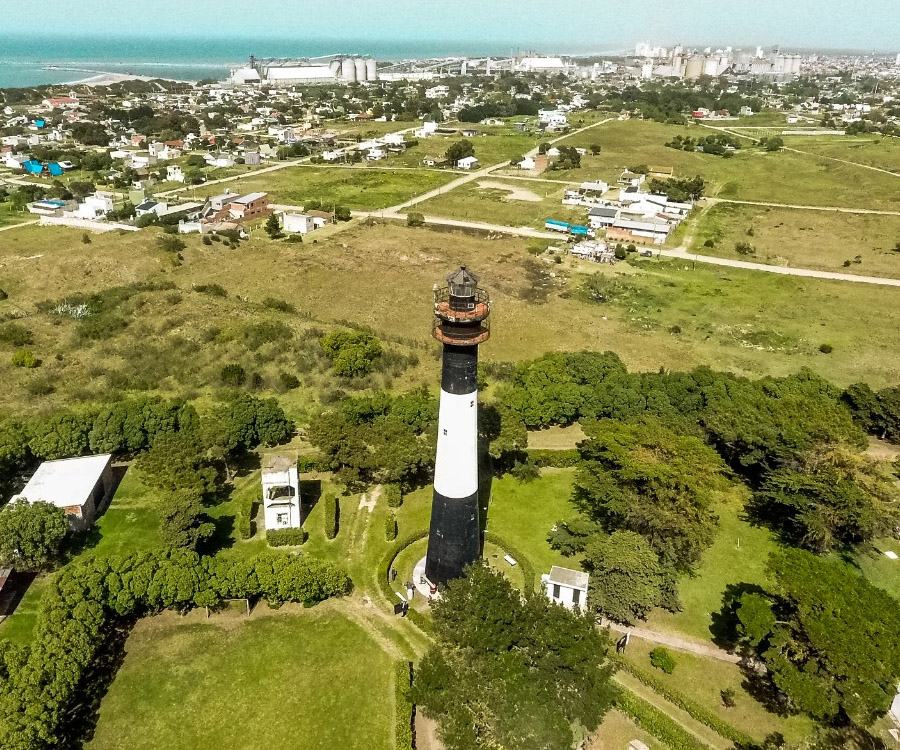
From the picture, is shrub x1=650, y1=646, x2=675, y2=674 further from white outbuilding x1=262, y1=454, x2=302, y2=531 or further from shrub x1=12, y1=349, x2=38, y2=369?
shrub x1=12, y1=349, x2=38, y2=369

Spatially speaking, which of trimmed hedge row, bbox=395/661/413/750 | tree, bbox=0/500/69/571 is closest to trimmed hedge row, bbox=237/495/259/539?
tree, bbox=0/500/69/571

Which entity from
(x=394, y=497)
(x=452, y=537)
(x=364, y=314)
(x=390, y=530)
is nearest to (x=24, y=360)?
(x=364, y=314)

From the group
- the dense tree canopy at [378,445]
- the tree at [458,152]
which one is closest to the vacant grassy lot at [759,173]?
the tree at [458,152]

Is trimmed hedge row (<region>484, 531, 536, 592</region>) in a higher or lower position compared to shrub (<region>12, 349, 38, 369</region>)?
lower

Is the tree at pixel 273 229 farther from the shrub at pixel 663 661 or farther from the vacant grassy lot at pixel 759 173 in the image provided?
the shrub at pixel 663 661

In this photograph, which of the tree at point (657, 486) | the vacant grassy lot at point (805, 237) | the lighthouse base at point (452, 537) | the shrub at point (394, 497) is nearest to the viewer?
the lighthouse base at point (452, 537)

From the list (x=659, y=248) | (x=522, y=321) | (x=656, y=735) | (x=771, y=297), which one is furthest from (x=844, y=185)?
(x=656, y=735)
